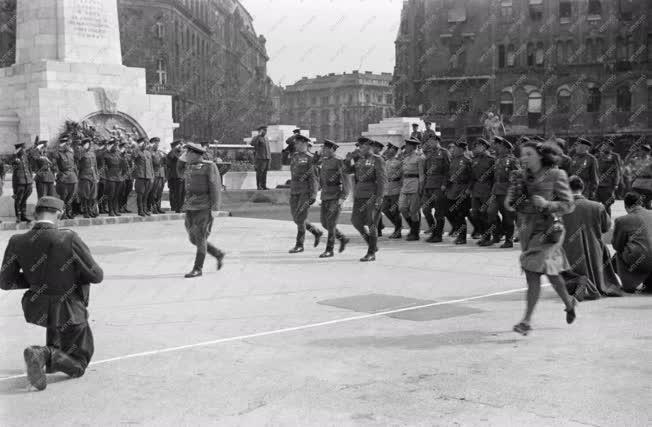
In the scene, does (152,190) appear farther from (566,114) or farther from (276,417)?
(566,114)

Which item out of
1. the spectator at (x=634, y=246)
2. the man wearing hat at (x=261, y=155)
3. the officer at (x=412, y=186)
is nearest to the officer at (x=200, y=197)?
the spectator at (x=634, y=246)

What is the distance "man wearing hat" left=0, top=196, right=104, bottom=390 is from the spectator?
239 inches

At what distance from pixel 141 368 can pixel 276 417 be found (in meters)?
1.54

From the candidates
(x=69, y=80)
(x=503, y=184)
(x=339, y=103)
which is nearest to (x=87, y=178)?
(x=69, y=80)

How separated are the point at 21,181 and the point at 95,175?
1576 mm

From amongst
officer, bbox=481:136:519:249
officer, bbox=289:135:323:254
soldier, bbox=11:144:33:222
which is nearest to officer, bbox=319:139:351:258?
officer, bbox=289:135:323:254

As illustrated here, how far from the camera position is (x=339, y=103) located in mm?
144125

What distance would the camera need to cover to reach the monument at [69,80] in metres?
22.4

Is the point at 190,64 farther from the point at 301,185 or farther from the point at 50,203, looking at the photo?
the point at 50,203

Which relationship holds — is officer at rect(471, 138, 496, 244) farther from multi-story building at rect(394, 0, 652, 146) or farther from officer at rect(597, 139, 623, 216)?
multi-story building at rect(394, 0, 652, 146)

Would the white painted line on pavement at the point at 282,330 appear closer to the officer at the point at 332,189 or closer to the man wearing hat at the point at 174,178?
the officer at the point at 332,189

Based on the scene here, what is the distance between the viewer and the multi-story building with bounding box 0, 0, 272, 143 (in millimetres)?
57938

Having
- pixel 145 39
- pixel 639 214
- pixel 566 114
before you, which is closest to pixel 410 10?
pixel 566 114

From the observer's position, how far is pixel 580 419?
4898 millimetres
